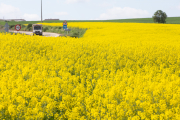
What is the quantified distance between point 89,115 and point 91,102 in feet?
1.85

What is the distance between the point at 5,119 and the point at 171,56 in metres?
10.3

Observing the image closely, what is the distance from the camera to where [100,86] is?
693 cm

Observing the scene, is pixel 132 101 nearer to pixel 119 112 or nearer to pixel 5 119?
pixel 119 112

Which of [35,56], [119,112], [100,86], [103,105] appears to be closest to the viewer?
[119,112]

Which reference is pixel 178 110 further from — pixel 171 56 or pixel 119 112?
pixel 171 56

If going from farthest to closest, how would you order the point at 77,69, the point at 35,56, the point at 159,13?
1. the point at 159,13
2. the point at 35,56
3. the point at 77,69

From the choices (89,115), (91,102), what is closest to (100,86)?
(91,102)

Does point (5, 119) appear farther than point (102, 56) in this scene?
No

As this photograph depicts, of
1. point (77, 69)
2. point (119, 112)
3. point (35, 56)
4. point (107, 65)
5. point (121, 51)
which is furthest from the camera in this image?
point (121, 51)

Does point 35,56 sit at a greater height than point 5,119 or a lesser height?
greater

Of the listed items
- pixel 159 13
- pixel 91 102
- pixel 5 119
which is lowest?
pixel 5 119

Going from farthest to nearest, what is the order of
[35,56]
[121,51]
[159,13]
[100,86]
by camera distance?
[159,13]
[121,51]
[35,56]
[100,86]

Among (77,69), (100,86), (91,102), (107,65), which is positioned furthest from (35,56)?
(91,102)

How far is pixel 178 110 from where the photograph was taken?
5176 millimetres
